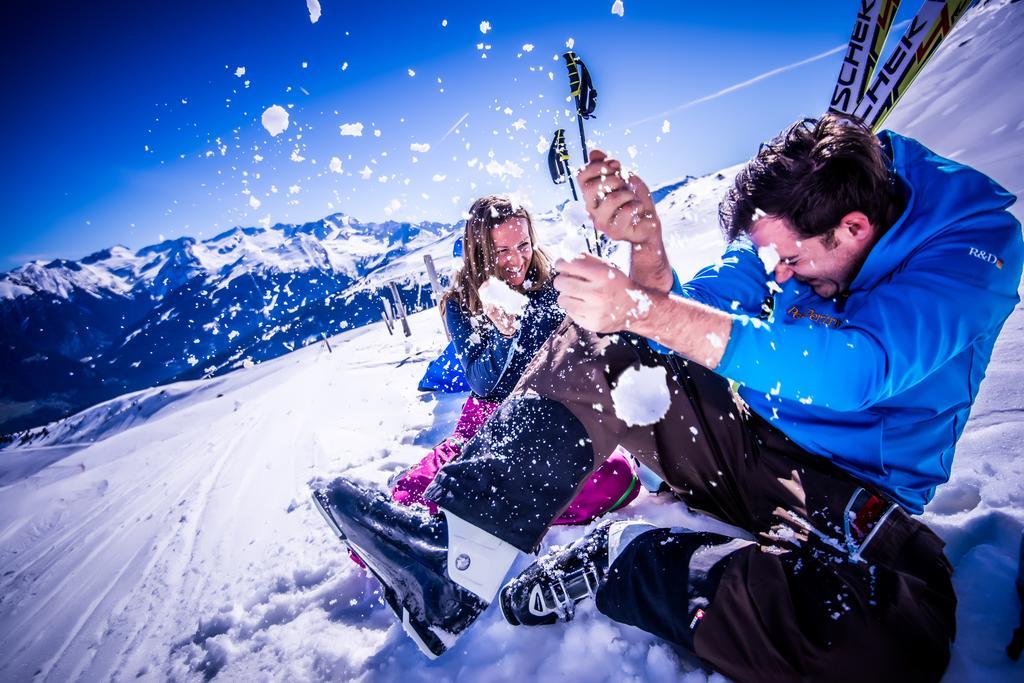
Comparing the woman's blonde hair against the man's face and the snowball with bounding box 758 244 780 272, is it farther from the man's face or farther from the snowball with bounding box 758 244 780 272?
the man's face

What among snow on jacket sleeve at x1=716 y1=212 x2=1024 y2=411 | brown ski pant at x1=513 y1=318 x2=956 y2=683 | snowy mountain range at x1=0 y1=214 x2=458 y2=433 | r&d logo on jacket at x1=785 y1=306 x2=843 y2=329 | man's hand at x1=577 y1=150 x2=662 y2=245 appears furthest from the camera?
snowy mountain range at x1=0 y1=214 x2=458 y2=433

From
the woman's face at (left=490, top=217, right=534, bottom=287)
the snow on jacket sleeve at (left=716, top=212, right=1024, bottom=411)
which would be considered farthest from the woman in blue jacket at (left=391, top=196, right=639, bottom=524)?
the snow on jacket sleeve at (left=716, top=212, right=1024, bottom=411)

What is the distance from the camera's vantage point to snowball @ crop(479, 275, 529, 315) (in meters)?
2.88

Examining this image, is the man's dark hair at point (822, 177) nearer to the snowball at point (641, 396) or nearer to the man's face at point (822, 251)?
the man's face at point (822, 251)

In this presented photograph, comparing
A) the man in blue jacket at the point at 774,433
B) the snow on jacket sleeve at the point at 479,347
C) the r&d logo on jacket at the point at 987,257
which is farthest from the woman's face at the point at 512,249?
the r&d logo on jacket at the point at 987,257

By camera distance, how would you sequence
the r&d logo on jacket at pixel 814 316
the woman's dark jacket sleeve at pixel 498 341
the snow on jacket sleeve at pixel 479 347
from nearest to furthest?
1. the r&d logo on jacket at pixel 814 316
2. the woman's dark jacket sleeve at pixel 498 341
3. the snow on jacket sleeve at pixel 479 347

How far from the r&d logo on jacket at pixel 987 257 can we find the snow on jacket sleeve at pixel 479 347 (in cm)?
207

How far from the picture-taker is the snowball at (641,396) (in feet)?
4.57

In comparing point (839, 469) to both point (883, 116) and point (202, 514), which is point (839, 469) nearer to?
point (202, 514)

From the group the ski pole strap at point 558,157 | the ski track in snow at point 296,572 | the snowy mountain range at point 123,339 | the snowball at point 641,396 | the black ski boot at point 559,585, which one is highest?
the ski pole strap at point 558,157

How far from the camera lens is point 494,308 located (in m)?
2.91

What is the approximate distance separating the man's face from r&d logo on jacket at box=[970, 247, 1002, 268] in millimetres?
311

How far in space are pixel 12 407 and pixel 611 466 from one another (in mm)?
200298

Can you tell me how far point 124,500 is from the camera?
5438 millimetres
